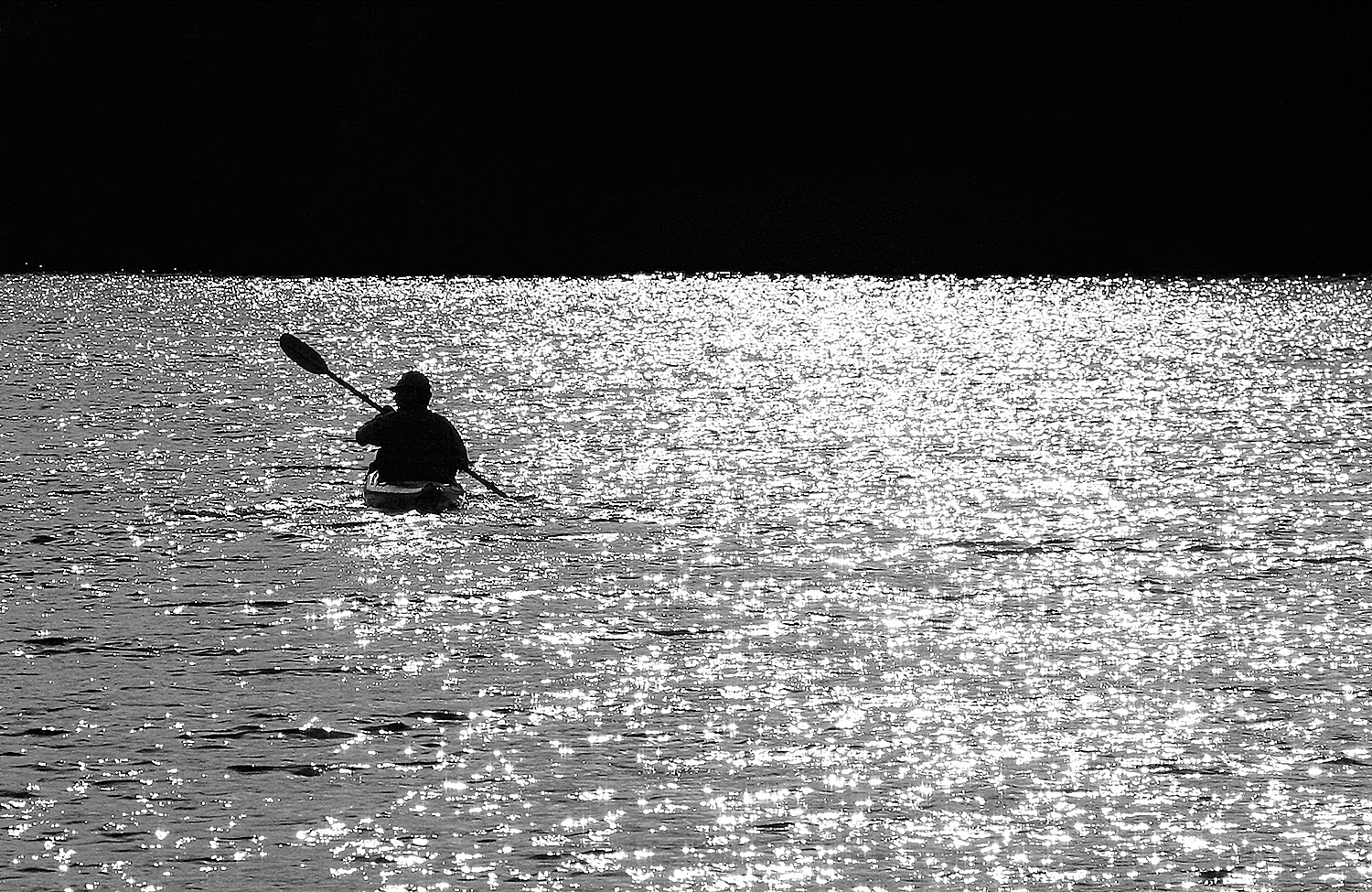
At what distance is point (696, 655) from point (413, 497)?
11531mm

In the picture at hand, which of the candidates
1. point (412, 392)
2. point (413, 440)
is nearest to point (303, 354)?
point (413, 440)

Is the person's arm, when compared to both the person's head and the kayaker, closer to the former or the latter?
the kayaker

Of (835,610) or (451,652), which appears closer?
(451,652)

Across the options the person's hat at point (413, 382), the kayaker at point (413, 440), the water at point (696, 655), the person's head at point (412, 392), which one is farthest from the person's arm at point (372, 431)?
the water at point (696, 655)

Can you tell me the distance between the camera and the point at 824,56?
177125mm

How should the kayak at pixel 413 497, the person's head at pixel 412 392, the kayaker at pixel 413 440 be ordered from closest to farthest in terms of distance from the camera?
the person's head at pixel 412 392
the kayaker at pixel 413 440
the kayak at pixel 413 497

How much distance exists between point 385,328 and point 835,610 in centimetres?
7578

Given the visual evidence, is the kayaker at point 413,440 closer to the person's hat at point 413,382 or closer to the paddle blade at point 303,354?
the person's hat at point 413,382

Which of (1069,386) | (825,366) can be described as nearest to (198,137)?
(825,366)

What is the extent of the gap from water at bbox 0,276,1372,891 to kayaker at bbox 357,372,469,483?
929mm

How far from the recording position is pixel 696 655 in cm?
1964

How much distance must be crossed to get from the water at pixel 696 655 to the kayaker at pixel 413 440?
36.6 inches

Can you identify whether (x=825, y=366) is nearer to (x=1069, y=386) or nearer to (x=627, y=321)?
(x=1069, y=386)

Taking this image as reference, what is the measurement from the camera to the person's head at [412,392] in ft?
94.9
